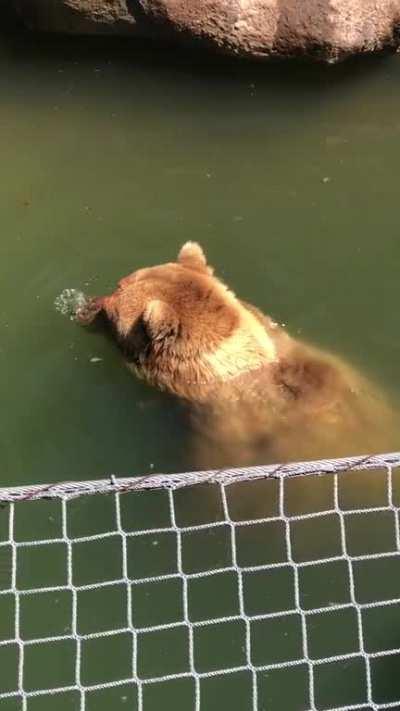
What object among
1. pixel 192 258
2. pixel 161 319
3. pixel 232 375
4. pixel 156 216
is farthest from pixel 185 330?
pixel 156 216

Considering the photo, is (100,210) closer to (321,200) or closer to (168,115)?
(168,115)

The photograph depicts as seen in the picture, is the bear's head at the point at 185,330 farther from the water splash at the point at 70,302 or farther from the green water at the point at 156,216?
the water splash at the point at 70,302

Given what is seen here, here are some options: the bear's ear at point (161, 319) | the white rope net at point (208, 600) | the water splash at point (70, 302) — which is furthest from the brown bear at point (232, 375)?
the water splash at point (70, 302)

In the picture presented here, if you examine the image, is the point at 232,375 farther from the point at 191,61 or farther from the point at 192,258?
the point at 191,61

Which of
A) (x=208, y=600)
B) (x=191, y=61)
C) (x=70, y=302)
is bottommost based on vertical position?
(x=208, y=600)

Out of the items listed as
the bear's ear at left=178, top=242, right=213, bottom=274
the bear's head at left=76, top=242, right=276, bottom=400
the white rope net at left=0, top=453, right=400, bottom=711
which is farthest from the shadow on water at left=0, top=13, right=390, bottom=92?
the white rope net at left=0, top=453, right=400, bottom=711

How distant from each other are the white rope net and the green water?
0.03 metres

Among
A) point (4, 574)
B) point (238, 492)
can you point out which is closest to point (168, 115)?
point (238, 492)

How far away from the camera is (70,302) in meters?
5.17

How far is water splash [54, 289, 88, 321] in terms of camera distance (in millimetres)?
5121

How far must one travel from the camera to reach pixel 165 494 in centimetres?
461

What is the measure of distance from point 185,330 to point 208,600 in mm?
1326

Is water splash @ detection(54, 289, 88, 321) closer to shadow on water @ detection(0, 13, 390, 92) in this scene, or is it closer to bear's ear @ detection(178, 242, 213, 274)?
bear's ear @ detection(178, 242, 213, 274)

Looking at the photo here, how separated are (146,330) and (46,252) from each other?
→ 147cm
